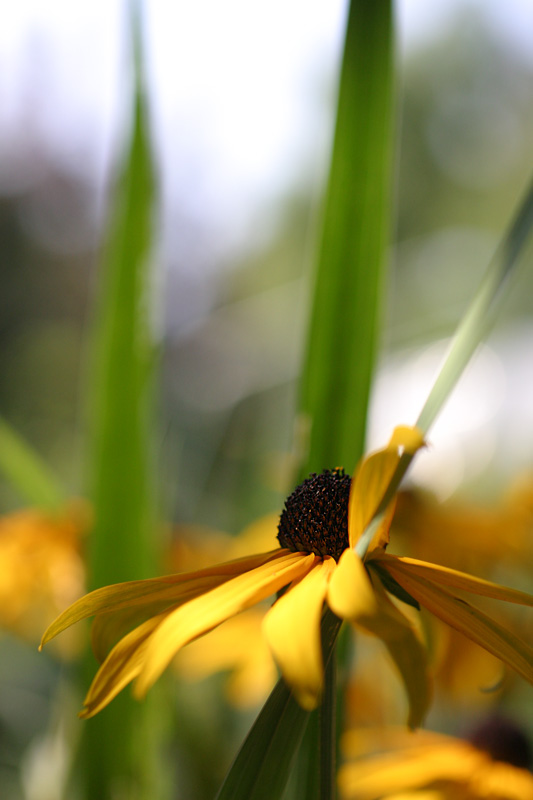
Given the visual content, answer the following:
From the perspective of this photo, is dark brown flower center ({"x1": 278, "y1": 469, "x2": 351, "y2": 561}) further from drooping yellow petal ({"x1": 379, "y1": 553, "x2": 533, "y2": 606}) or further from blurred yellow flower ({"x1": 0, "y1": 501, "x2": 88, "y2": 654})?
blurred yellow flower ({"x1": 0, "y1": 501, "x2": 88, "y2": 654})

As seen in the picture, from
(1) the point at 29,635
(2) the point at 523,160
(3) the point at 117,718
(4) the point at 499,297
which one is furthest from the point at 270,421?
(2) the point at 523,160

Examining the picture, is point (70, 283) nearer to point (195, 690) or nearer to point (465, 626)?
point (195, 690)

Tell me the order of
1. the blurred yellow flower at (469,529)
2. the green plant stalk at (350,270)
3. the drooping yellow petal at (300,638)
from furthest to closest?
1. the blurred yellow flower at (469,529)
2. the green plant stalk at (350,270)
3. the drooping yellow petal at (300,638)

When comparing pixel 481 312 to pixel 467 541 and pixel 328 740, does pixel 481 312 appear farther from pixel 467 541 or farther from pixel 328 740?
pixel 467 541

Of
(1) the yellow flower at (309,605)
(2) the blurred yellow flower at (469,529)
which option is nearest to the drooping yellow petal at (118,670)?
(1) the yellow flower at (309,605)

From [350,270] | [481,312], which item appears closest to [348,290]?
[350,270]

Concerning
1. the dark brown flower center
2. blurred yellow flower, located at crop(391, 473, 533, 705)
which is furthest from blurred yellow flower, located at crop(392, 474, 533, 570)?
the dark brown flower center

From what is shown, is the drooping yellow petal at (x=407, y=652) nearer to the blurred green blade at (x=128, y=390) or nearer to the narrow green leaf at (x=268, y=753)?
the narrow green leaf at (x=268, y=753)
